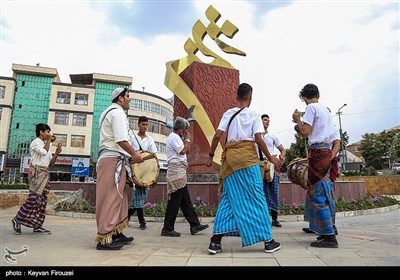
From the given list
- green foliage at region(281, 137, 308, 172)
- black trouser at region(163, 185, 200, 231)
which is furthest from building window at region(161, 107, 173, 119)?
black trouser at region(163, 185, 200, 231)

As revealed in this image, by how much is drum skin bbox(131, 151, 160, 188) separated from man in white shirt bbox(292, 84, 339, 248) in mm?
2147

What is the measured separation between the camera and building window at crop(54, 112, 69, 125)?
36.5 meters

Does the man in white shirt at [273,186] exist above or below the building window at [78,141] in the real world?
below

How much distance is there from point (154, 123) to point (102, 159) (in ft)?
119

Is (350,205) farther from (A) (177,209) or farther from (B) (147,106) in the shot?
(B) (147,106)

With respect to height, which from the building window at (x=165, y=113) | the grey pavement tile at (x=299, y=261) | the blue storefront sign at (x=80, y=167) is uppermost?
the building window at (x=165, y=113)

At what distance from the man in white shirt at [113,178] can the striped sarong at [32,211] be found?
168 centimetres

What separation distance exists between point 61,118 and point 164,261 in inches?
1500

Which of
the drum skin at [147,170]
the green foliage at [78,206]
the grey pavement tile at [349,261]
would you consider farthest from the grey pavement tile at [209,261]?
the green foliage at [78,206]

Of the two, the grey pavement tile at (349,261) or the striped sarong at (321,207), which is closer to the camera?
the grey pavement tile at (349,261)

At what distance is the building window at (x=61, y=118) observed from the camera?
36531 mm

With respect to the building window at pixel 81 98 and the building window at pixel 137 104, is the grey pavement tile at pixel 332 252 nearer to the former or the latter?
the building window at pixel 137 104

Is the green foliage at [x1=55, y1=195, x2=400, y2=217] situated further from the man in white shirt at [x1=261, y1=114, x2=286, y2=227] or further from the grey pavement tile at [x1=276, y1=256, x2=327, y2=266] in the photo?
the grey pavement tile at [x1=276, y1=256, x2=327, y2=266]

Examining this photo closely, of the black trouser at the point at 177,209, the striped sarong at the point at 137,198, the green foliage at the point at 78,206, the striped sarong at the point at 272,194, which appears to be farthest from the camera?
the green foliage at the point at 78,206
